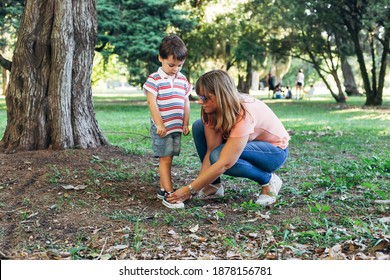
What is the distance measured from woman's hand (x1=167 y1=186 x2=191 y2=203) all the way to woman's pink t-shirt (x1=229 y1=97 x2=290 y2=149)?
1.95 ft

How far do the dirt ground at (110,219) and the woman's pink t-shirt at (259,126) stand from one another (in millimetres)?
627

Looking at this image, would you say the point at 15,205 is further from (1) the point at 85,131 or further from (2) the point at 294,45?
(2) the point at 294,45

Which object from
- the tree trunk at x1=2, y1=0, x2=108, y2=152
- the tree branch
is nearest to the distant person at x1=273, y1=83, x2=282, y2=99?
the tree branch

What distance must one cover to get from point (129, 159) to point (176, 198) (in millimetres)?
1988

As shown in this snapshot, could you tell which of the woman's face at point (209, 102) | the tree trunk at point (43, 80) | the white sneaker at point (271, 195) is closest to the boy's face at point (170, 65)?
the woman's face at point (209, 102)

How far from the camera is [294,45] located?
82.6 feet

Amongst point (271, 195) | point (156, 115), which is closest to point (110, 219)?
point (156, 115)

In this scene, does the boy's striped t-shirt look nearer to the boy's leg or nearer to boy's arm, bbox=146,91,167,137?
boy's arm, bbox=146,91,167,137

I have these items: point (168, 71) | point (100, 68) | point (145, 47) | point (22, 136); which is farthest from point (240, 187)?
point (100, 68)

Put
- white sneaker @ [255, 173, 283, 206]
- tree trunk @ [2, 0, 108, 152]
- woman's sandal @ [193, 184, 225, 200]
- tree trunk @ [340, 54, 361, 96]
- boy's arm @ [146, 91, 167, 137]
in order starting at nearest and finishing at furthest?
boy's arm @ [146, 91, 167, 137]
white sneaker @ [255, 173, 283, 206]
woman's sandal @ [193, 184, 225, 200]
tree trunk @ [2, 0, 108, 152]
tree trunk @ [340, 54, 361, 96]

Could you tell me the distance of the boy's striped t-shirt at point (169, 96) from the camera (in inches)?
187

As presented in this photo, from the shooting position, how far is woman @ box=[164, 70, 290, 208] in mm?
4398

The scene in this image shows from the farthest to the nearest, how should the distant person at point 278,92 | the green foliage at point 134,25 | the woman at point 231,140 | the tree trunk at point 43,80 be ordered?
the distant person at point 278,92 → the green foliage at point 134,25 → the tree trunk at point 43,80 → the woman at point 231,140

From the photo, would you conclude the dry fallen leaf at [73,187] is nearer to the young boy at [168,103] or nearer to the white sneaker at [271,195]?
the young boy at [168,103]
